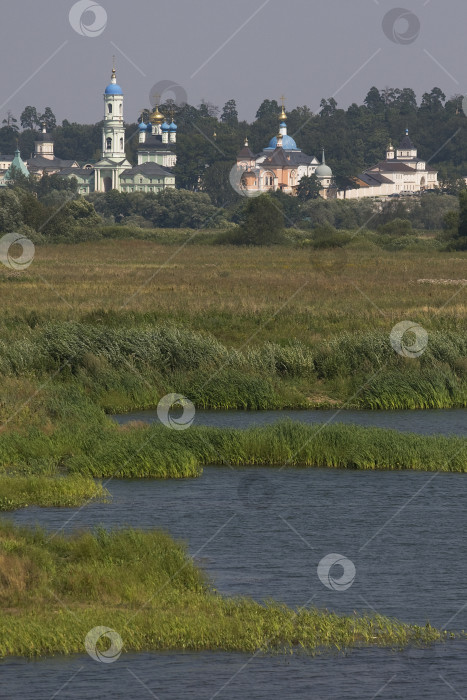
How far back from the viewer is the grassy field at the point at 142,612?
16047 millimetres

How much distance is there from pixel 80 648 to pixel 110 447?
10619mm

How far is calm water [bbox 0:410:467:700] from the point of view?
15.3 meters

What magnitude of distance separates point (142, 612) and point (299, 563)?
3715 millimetres

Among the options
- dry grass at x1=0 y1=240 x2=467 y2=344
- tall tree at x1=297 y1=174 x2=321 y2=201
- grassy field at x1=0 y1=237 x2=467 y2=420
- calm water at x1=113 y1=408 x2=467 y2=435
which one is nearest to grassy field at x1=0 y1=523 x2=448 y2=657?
grassy field at x1=0 y1=237 x2=467 y2=420

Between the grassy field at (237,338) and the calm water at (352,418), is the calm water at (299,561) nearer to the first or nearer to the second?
the calm water at (352,418)

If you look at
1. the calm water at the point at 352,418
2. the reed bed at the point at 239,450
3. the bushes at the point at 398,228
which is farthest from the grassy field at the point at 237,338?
the bushes at the point at 398,228

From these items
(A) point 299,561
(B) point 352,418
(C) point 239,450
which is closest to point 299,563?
(A) point 299,561

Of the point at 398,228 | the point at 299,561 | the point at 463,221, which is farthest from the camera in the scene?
the point at 398,228

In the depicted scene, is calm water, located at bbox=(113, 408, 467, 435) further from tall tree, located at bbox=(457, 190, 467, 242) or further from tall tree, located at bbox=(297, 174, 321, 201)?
tall tree, located at bbox=(297, 174, 321, 201)

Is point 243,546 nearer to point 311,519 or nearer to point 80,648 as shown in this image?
point 311,519

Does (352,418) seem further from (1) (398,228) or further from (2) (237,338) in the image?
(1) (398,228)

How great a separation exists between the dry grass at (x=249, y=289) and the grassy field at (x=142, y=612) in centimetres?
2283

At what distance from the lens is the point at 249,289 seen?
57.4 m

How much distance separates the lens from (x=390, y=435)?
1085 inches
